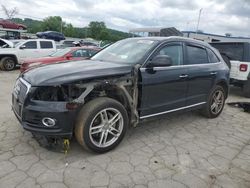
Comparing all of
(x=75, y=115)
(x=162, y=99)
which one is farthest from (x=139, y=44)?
(x=75, y=115)

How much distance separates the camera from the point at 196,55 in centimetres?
498

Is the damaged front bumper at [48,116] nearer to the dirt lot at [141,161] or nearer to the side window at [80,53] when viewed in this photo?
the dirt lot at [141,161]

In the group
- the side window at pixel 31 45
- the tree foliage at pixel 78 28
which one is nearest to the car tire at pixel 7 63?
the side window at pixel 31 45

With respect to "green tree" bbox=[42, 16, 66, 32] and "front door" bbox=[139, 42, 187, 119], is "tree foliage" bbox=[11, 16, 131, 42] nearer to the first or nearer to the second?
"green tree" bbox=[42, 16, 66, 32]

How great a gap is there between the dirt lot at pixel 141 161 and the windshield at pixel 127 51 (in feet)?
4.43

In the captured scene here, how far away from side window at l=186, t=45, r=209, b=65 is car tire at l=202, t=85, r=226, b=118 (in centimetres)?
75

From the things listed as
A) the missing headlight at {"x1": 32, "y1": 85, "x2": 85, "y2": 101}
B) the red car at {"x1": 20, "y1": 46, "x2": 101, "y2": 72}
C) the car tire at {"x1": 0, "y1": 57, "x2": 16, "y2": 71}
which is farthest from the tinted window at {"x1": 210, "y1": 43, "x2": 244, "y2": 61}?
the car tire at {"x1": 0, "y1": 57, "x2": 16, "y2": 71}

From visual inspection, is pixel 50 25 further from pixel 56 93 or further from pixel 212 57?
pixel 56 93

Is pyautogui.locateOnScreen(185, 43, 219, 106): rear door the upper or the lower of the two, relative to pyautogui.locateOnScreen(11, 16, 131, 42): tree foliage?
lower

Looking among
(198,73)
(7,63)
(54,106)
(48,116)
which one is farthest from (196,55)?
(7,63)

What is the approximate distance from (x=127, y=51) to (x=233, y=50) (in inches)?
208

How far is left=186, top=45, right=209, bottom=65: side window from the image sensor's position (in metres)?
4.78

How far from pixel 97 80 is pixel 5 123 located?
2.30m

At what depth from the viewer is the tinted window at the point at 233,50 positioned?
8.04 meters
